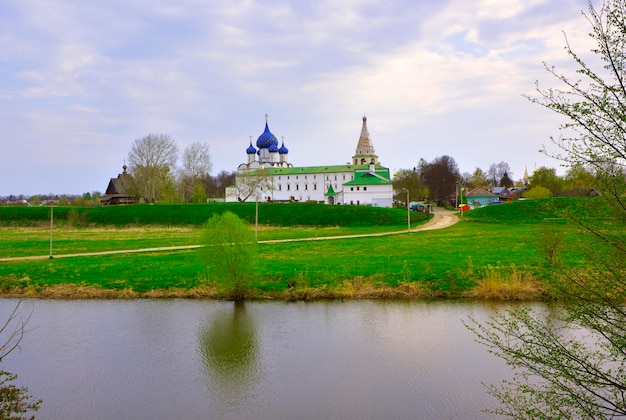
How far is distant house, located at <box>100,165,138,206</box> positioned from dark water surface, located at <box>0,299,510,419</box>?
5795cm

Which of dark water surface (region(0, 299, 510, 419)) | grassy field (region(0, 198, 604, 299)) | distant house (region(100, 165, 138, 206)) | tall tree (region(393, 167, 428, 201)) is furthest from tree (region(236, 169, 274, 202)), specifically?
dark water surface (region(0, 299, 510, 419))

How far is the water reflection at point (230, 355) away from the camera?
12.4m

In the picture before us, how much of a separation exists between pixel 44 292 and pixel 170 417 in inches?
611

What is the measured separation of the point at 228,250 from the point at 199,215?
39849 millimetres

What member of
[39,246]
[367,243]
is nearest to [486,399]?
[367,243]

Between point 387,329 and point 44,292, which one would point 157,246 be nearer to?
point 44,292

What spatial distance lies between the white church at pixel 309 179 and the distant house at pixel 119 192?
17028 millimetres

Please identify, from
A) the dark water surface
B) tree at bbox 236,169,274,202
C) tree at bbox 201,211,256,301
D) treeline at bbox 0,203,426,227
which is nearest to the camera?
the dark water surface

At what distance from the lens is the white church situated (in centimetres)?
7475

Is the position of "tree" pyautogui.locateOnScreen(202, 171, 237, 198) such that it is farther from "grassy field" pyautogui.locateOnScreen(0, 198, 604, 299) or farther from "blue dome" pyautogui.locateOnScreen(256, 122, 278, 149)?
"grassy field" pyautogui.locateOnScreen(0, 198, 604, 299)

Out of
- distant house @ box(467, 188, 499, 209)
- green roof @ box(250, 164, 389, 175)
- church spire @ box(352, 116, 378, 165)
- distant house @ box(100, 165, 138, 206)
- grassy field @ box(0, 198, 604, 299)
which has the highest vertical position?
church spire @ box(352, 116, 378, 165)

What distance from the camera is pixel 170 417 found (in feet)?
36.1

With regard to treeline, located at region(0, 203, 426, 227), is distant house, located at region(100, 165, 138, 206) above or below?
above

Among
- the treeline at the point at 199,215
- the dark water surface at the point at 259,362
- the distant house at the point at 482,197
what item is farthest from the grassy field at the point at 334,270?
the distant house at the point at 482,197
